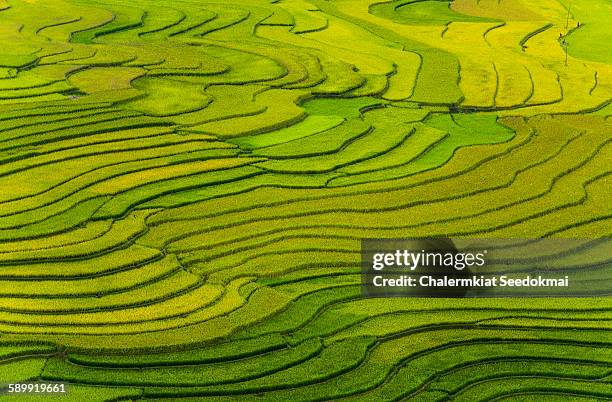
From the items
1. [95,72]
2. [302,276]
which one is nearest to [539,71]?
[95,72]

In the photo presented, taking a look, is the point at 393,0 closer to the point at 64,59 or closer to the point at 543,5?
the point at 543,5

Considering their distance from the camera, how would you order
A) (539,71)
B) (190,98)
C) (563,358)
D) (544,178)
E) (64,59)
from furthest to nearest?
1. (539,71)
2. (64,59)
3. (190,98)
4. (544,178)
5. (563,358)

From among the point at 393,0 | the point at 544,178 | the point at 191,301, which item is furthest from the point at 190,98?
the point at 393,0

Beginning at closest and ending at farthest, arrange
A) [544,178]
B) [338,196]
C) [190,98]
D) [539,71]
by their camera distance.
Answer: [338,196] < [544,178] < [190,98] < [539,71]

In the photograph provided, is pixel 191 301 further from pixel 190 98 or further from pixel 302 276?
pixel 190 98

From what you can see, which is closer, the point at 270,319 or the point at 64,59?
the point at 270,319

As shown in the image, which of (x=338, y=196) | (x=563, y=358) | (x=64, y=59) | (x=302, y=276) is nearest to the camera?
(x=563, y=358)
